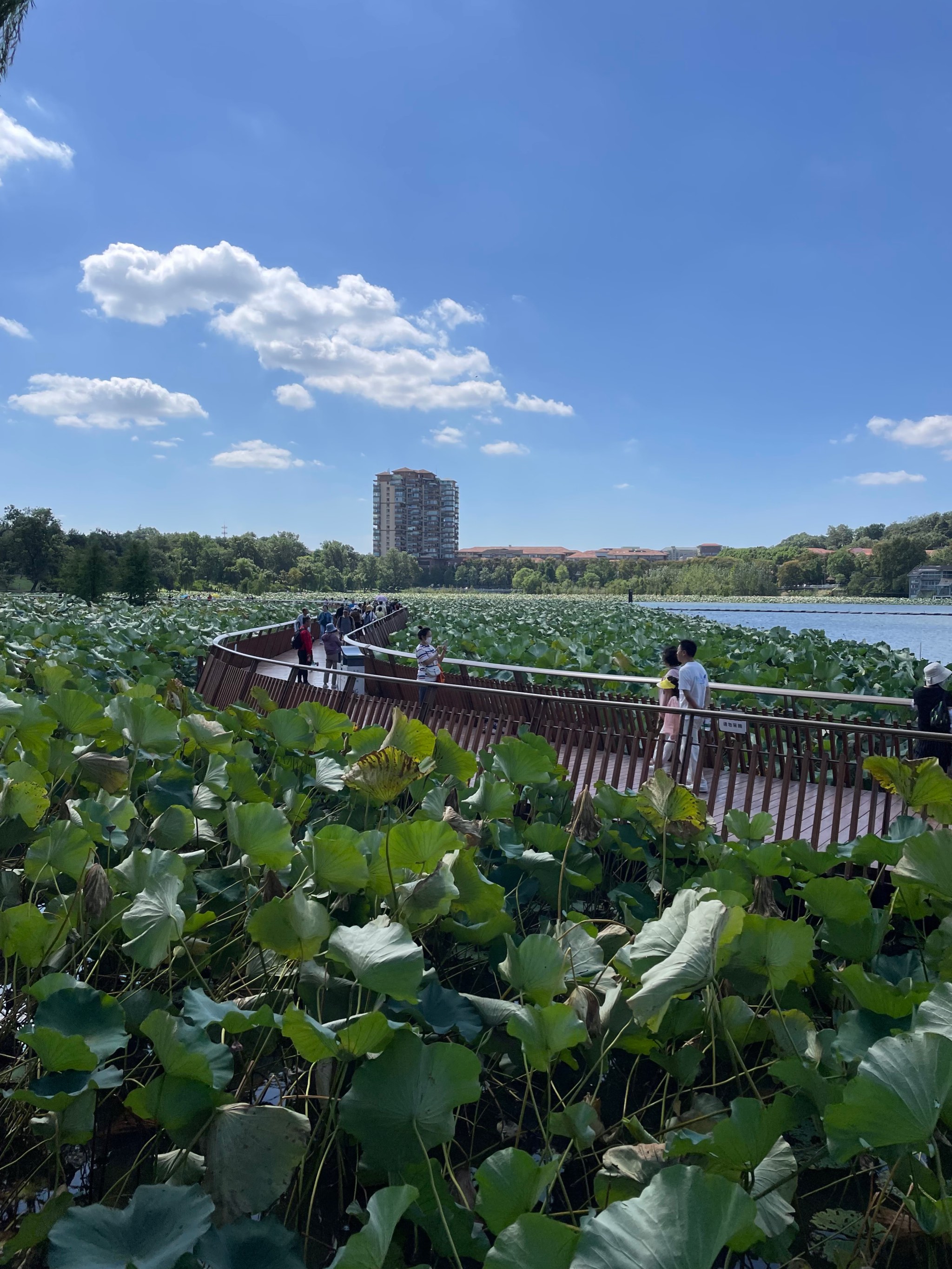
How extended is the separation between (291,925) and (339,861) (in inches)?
13.3

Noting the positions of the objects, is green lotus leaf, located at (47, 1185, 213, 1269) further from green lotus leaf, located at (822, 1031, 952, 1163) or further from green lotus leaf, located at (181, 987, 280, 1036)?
green lotus leaf, located at (822, 1031, 952, 1163)

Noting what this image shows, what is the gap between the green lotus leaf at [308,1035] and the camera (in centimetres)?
166

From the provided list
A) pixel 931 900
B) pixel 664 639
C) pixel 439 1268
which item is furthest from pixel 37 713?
pixel 664 639

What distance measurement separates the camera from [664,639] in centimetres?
1722

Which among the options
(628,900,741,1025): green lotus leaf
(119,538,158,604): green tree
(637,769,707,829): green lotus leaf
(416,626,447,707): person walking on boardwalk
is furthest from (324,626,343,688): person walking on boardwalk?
(119,538,158,604): green tree

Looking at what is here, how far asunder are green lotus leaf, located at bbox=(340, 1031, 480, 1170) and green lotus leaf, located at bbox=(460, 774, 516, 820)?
1651mm

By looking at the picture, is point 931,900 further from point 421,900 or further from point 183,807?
point 183,807

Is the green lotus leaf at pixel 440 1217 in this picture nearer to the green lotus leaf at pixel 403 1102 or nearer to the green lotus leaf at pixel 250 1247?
the green lotus leaf at pixel 403 1102

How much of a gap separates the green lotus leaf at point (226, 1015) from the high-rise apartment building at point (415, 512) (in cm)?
15380

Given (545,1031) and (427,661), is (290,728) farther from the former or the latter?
(427,661)

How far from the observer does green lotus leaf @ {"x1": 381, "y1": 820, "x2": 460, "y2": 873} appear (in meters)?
2.28

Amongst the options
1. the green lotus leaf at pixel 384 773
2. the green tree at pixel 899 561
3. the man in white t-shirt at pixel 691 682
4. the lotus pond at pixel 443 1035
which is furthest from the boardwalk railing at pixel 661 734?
the green tree at pixel 899 561

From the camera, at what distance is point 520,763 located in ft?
11.8

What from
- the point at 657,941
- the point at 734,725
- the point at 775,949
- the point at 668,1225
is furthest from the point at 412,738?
the point at 734,725
